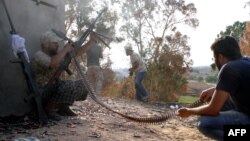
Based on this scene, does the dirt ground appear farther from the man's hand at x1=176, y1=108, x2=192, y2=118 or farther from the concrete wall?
the man's hand at x1=176, y1=108, x2=192, y2=118

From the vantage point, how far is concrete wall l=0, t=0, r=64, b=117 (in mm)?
5488

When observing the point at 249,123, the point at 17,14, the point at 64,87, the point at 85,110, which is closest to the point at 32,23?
the point at 17,14

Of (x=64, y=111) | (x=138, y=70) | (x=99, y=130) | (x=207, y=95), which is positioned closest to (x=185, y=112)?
(x=207, y=95)

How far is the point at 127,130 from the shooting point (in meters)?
5.38

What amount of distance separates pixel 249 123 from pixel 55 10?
13.3 feet

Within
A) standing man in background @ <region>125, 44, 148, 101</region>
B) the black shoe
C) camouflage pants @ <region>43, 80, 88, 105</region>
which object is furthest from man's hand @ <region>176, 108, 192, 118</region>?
standing man in background @ <region>125, 44, 148, 101</region>

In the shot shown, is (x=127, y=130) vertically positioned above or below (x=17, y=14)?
below

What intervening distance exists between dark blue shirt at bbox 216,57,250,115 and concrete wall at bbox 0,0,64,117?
3.40 metres

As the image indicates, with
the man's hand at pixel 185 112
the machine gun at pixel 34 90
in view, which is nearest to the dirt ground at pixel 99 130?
the machine gun at pixel 34 90

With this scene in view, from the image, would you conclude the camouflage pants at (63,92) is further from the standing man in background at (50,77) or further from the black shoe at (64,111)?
the black shoe at (64,111)

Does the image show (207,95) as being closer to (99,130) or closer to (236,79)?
(236,79)

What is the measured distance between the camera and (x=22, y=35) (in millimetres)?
5773

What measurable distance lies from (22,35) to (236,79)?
3614 millimetres

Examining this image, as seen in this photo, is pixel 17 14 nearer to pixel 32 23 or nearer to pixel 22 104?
pixel 32 23
